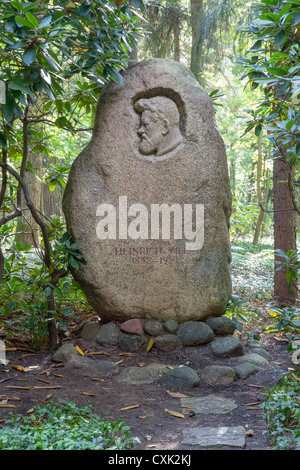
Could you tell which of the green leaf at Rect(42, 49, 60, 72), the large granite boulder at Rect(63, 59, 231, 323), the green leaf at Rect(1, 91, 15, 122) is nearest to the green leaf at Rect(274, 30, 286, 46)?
the large granite boulder at Rect(63, 59, 231, 323)

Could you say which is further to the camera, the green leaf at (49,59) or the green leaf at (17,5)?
the green leaf at (49,59)

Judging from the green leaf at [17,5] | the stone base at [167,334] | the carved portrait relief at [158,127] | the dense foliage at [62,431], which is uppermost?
the green leaf at [17,5]

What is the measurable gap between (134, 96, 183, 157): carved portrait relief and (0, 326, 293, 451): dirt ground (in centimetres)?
204

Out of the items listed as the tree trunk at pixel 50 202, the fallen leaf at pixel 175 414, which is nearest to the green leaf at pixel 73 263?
the fallen leaf at pixel 175 414

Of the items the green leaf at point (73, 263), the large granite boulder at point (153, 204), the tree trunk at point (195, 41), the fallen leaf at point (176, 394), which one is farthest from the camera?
the tree trunk at point (195, 41)

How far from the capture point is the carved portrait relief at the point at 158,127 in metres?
4.40

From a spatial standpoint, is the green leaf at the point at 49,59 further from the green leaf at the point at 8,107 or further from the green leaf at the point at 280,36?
the green leaf at the point at 280,36

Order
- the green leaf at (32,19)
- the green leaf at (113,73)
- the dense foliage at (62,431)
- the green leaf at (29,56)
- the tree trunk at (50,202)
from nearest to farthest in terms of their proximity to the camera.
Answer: the dense foliage at (62,431) → the green leaf at (32,19) → the green leaf at (29,56) → the green leaf at (113,73) → the tree trunk at (50,202)

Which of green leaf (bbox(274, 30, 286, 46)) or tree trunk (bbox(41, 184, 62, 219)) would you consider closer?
green leaf (bbox(274, 30, 286, 46))

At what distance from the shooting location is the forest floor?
9.45 feet

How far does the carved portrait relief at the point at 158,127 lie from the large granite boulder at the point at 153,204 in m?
0.01

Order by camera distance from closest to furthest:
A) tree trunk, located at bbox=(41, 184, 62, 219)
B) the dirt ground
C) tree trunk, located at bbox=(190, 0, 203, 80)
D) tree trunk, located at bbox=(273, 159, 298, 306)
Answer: the dirt ground
tree trunk, located at bbox=(273, 159, 298, 306)
tree trunk, located at bbox=(190, 0, 203, 80)
tree trunk, located at bbox=(41, 184, 62, 219)

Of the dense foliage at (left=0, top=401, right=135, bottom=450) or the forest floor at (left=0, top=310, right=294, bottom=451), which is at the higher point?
the dense foliage at (left=0, top=401, right=135, bottom=450)

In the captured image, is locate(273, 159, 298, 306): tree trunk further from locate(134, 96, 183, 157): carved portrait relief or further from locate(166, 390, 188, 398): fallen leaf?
locate(166, 390, 188, 398): fallen leaf
